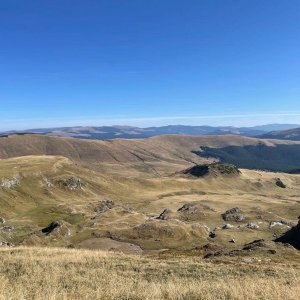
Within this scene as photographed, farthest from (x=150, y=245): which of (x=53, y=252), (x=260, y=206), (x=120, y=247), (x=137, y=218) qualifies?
(x=260, y=206)

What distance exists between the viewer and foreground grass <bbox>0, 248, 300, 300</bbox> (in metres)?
17.2

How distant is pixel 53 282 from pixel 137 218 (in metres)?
93.0

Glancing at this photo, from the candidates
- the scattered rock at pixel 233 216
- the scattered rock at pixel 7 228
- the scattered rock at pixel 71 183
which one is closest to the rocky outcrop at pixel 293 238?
the scattered rock at pixel 233 216

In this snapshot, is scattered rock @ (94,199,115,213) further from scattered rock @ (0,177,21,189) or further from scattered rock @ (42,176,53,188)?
scattered rock @ (42,176,53,188)

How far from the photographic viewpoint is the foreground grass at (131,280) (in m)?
17.2

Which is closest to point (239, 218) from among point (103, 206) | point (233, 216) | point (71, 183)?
point (233, 216)

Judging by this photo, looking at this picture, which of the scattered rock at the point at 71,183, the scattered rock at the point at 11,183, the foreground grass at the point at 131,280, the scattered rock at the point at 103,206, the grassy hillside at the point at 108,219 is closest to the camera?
the foreground grass at the point at 131,280

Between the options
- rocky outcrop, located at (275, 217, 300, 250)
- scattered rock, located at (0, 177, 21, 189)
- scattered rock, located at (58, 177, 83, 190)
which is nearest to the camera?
rocky outcrop, located at (275, 217, 300, 250)

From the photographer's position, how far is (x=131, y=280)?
23156mm

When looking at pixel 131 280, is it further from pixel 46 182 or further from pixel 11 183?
pixel 46 182

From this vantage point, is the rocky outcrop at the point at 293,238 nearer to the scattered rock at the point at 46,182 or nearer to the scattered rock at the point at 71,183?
the scattered rock at the point at 46,182

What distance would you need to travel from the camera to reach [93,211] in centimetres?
14300

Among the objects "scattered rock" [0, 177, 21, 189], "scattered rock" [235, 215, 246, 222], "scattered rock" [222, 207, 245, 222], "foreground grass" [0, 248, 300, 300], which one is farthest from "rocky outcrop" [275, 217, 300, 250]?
"scattered rock" [0, 177, 21, 189]

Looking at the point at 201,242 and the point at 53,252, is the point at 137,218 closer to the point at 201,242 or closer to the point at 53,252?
Answer: the point at 201,242
